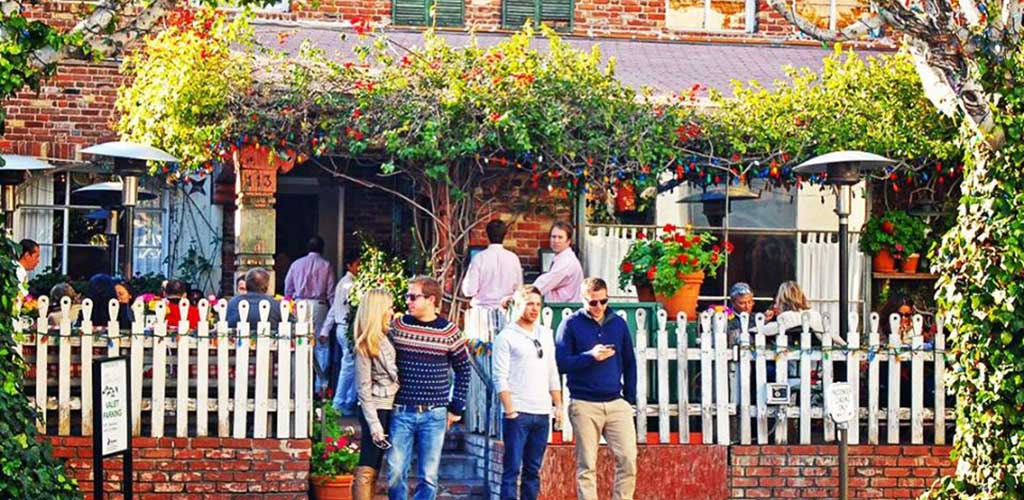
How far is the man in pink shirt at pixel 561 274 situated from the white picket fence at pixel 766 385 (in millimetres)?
1210

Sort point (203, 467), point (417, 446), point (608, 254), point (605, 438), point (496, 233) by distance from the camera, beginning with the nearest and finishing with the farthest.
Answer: point (417, 446)
point (605, 438)
point (203, 467)
point (496, 233)
point (608, 254)

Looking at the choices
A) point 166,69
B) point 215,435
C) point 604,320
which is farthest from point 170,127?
point 604,320

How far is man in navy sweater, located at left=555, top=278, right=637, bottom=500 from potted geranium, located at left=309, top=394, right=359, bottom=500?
1572 millimetres

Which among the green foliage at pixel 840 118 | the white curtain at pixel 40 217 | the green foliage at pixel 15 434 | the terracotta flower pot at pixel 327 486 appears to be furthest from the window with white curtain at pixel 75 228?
the green foliage at pixel 15 434

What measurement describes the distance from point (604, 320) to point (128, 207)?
4206mm

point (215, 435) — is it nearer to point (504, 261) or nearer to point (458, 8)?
point (504, 261)

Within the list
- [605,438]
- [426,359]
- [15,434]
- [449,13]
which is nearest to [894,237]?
[449,13]

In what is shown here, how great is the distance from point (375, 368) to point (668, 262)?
11.1 feet

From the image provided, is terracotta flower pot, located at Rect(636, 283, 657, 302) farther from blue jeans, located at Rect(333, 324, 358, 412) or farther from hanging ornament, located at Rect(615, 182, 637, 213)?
hanging ornament, located at Rect(615, 182, 637, 213)

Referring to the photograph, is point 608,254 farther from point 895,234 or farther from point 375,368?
point 375,368

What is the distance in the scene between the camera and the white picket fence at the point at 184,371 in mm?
10945

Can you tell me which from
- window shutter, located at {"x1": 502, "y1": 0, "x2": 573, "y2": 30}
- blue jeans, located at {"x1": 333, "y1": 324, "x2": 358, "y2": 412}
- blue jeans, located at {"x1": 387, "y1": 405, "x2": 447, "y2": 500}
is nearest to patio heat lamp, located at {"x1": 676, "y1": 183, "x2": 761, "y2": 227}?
window shutter, located at {"x1": 502, "y1": 0, "x2": 573, "y2": 30}

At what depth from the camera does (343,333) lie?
14727 millimetres

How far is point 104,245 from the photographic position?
17734mm
